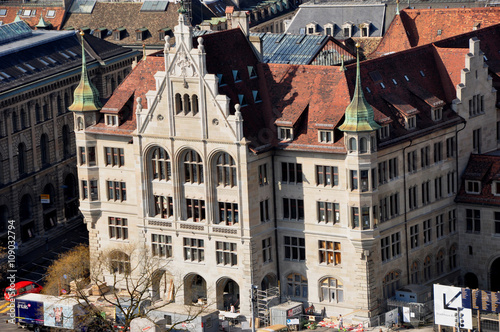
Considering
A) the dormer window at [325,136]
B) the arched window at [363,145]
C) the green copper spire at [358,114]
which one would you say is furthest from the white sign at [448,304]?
the dormer window at [325,136]

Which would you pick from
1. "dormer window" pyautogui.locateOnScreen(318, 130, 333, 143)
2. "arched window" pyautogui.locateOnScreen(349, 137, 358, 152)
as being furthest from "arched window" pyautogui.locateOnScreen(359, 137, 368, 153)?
"dormer window" pyautogui.locateOnScreen(318, 130, 333, 143)

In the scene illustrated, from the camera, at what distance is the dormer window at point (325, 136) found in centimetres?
19862

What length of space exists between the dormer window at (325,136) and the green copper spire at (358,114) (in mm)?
2913

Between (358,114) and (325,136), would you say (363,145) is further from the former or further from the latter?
(325,136)

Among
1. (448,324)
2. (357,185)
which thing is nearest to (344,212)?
(357,185)

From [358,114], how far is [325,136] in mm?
6401

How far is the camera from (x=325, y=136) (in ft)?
654

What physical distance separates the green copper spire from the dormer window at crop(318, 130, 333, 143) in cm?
291

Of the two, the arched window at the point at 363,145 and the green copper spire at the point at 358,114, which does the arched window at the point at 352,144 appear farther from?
the green copper spire at the point at 358,114

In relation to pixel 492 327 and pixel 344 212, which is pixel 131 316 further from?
pixel 492 327

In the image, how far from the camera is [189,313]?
7756 inches

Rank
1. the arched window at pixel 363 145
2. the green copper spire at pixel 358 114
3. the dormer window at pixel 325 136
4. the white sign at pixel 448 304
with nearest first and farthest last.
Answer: the green copper spire at pixel 358 114 → the white sign at pixel 448 304 → the arched window at pixel 363 145 → the dormer window at pixel 325 136

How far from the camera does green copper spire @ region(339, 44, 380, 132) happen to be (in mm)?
194500

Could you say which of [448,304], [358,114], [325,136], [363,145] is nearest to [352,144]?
[363,145]
